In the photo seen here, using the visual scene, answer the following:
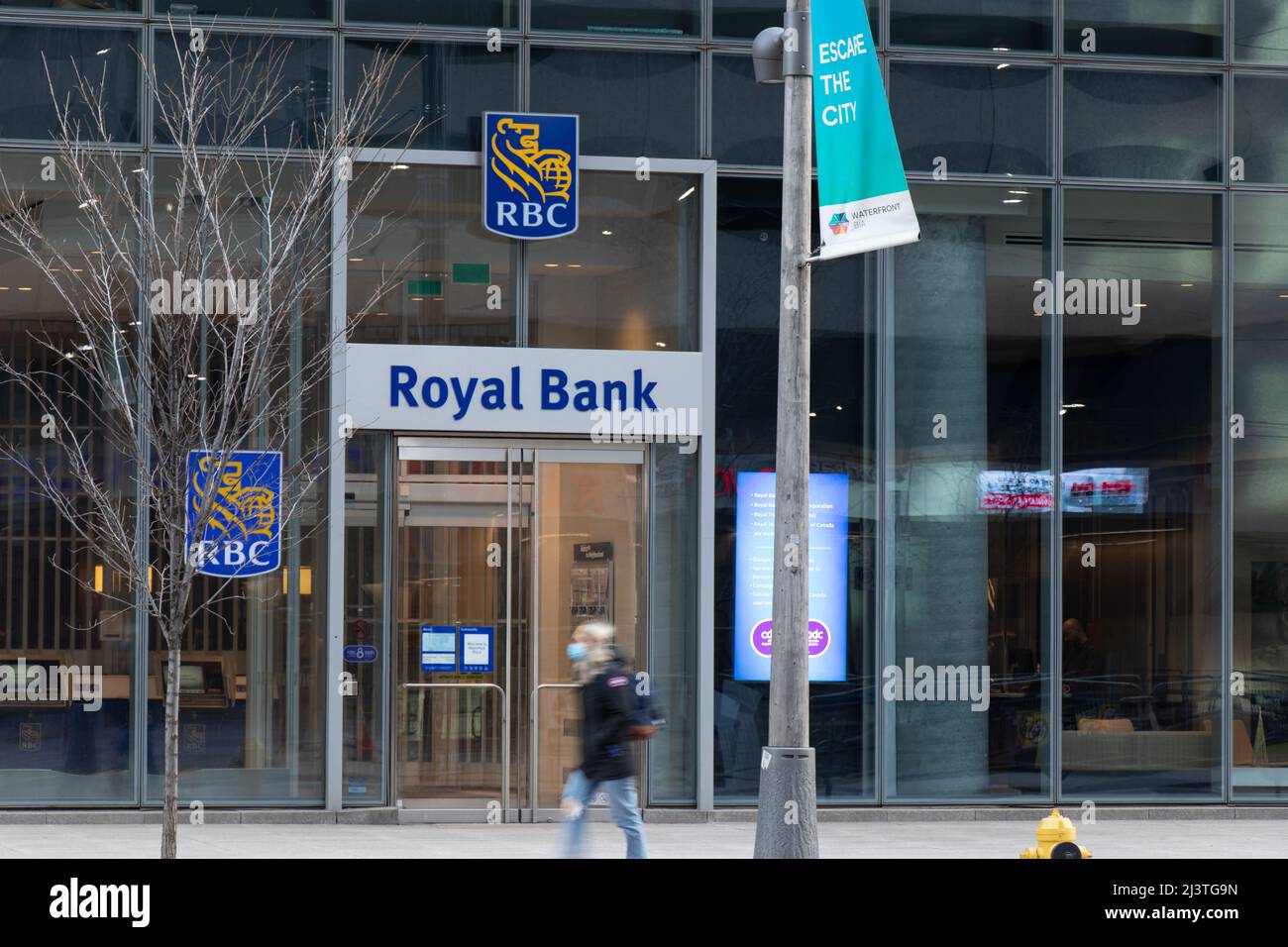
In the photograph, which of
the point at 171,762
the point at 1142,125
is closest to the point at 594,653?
the point at 171,762

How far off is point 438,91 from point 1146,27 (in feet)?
24.3

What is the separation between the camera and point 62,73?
48.7 ft

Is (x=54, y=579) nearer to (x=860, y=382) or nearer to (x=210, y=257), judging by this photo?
(x=210, y=257)

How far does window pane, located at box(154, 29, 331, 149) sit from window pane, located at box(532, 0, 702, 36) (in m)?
2.19

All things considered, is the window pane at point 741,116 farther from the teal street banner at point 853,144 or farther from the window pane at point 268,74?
the teal street banner at point 853,144

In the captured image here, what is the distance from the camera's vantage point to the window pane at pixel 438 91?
601 inches

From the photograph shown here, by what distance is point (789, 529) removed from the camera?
37.3 ft

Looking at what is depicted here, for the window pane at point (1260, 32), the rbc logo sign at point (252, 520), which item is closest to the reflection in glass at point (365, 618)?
the rbc logo sign at point (252, 520)

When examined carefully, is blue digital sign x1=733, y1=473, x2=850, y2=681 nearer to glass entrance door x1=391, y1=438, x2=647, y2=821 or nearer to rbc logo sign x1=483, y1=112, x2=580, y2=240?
glass entrance door x1=391, y1=438, x2=647, y2=821

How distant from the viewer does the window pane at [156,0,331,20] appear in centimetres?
1508

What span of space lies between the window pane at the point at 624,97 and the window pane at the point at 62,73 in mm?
3877

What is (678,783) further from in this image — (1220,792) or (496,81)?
(496,81)

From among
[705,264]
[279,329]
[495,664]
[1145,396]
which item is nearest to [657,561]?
[495,664]

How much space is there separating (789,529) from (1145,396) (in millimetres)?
6668
